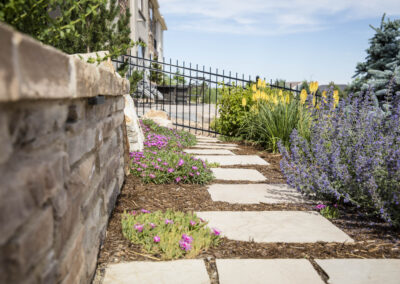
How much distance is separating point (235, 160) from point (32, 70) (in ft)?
14.1

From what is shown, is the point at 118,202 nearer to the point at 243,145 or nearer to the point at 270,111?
the point at 270,111

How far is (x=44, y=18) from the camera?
1904mm

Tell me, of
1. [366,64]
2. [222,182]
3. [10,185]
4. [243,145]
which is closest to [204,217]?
[222,182]

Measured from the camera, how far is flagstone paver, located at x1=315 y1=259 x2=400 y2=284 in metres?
1.84

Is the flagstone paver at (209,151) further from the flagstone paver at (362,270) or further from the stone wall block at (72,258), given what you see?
the stone wall block at (72,258)

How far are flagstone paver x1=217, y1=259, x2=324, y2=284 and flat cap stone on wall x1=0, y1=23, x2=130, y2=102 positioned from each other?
51.0 inches

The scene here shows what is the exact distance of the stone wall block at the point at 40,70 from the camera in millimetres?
752

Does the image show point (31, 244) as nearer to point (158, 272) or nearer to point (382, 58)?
point (158, 272)

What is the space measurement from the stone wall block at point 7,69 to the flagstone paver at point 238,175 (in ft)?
10.9

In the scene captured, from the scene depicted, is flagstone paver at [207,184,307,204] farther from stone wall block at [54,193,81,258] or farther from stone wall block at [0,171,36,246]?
stone wall block at [0,171,36,246]

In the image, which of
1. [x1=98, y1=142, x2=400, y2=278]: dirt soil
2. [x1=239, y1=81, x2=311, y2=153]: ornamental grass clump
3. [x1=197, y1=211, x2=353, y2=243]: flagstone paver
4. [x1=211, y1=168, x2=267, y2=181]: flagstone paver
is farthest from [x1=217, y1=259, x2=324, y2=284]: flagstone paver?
[x1=239, y1=81, x2=311, y2=153]: ornamental grass clump

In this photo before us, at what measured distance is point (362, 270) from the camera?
1947 mm

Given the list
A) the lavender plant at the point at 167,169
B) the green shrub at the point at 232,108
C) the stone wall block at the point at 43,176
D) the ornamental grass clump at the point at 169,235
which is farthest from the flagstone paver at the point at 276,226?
the green shrub at the point at 232,108

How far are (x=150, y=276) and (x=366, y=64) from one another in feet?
22.9
